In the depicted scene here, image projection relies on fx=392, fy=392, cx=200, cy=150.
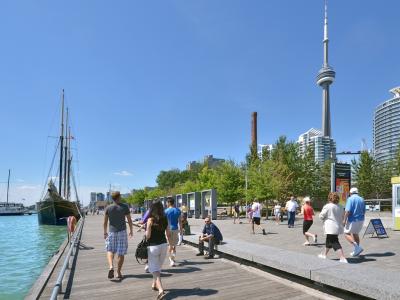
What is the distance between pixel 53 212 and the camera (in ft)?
161

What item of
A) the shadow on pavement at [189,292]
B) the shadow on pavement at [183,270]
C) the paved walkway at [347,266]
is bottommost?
the shadow on pavement at [183,270]

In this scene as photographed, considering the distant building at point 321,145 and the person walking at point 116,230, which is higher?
the distant building at point 321,145

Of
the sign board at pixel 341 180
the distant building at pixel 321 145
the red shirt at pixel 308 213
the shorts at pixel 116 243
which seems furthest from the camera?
the distant building at pixel 321 145

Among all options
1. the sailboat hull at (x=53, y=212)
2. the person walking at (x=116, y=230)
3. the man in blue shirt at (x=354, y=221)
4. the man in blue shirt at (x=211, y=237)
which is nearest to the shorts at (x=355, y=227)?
the man in blue shirt at (x=354, y=221)

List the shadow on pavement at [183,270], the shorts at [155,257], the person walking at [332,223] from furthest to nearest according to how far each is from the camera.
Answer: the person walking at [332,223], the shadow on pavement at [183,270], the shorts at [155,257]

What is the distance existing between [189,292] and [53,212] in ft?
150

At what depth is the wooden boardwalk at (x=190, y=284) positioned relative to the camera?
705cm

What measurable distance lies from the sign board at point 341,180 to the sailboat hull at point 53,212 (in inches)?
1473

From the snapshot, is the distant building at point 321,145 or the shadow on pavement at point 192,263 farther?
the distant building at point 321,145

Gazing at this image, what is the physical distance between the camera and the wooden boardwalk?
705cm

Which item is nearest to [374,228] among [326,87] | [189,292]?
[189,292]

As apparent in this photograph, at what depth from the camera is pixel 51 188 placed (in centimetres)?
5016

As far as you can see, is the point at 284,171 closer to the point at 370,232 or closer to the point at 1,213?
the point at 370,232

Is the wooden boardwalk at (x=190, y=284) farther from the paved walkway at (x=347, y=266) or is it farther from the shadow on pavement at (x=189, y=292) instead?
the paved walkway at (x=347, y=266)
